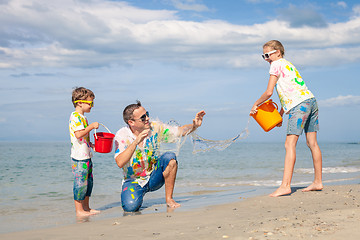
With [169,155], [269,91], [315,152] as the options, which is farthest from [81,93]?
[315,152]

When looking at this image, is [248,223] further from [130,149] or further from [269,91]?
Answer: [269,91]

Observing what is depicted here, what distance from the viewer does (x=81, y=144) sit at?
514cm

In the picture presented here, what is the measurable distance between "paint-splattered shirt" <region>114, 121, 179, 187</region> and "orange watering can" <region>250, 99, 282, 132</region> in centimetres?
117

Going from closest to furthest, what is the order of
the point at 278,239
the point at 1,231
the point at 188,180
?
the point at 278,239 → the point at 1,231 → the point at 188,180

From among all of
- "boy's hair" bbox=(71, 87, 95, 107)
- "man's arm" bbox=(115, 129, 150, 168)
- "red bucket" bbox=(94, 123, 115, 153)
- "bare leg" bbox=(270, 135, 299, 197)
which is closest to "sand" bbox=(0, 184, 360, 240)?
"bare leg" bbox=(270, 135, 299, 197)

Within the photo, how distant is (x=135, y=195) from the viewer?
5.17 m

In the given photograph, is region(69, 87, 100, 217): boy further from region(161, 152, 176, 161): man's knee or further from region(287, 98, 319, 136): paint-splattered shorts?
region(287, 98, 319, 136): paint-splattered shorts

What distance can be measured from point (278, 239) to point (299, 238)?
16 centimetres

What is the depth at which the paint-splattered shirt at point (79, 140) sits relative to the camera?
5.07 m

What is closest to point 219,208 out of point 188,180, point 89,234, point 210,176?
point 89,234

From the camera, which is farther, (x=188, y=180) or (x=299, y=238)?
(x=188, y=180)

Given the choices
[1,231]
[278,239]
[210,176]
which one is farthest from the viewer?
[210,176]

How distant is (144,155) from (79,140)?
0.89 metres

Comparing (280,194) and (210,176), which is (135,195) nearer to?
(280,194)
